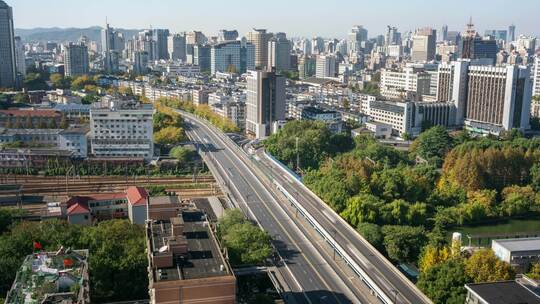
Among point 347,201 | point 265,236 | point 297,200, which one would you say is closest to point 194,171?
point 297,200

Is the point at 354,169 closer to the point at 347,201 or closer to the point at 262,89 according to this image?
the point at 347,201

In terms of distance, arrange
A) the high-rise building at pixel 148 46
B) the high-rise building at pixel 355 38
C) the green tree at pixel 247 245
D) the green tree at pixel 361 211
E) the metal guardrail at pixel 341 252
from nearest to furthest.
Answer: the metal guardrail at pixel 341 252
the green tree at pixel 247 245
the green tree at pixel 361 211
the high-rise building at pixel 148 46
the high-rise building at pixel 355 38

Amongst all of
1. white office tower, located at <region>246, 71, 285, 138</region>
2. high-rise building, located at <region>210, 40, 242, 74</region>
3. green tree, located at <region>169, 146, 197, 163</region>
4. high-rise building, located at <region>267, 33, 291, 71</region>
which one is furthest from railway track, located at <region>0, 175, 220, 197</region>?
high-rise building, located at <region>267, 33, 291, 71</region>

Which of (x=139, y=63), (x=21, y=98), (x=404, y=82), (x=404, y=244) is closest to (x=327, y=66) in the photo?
(x=404, y=82)

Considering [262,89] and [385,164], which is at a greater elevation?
[262,89]

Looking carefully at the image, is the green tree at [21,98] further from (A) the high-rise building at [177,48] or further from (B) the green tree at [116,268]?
(A) the high-rise building at [177,48]

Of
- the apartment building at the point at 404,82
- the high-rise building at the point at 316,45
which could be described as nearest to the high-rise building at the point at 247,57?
the apartment building at the point at 404,82
